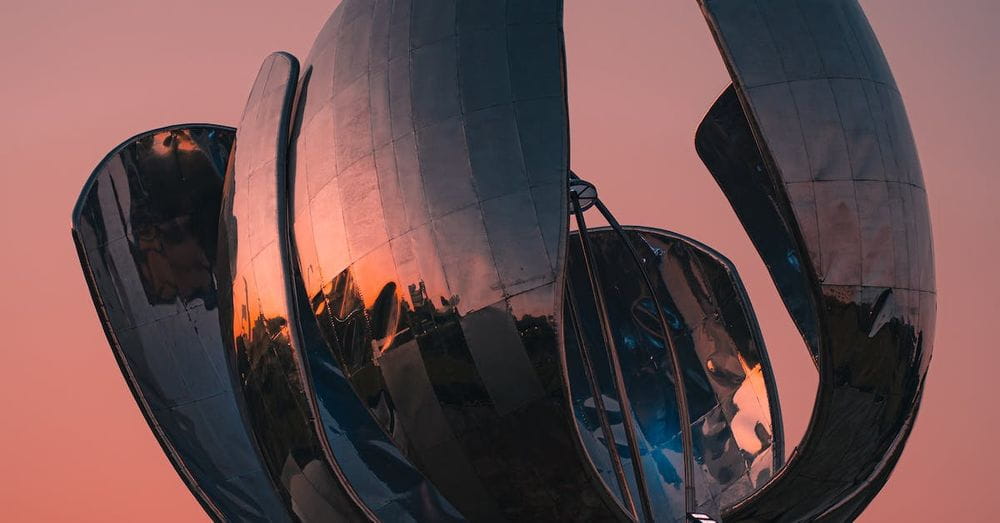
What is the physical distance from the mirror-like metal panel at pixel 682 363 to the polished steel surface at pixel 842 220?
11.6 ft

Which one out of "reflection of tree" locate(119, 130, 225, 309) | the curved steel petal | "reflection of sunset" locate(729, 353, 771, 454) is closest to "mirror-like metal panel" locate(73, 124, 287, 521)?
"reflection of tree" locate(119, 130, 225, 309)

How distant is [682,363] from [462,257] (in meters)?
7.13

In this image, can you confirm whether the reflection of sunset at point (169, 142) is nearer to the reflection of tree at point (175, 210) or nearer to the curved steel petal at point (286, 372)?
the reflection of tree at point (175, 210)

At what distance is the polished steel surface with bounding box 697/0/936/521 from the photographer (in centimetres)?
1443

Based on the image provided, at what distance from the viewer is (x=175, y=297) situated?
17.5m

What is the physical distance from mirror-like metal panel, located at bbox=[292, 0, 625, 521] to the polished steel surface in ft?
5.61

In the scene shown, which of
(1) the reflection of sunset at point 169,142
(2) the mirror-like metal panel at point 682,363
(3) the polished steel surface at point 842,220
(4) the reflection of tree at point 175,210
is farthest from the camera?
(2) the mirror-like metal panel at point 682,363

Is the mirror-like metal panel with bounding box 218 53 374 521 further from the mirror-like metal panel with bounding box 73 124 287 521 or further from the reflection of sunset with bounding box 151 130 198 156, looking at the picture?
the reflection of sunset with bounding box 151 130 198 156

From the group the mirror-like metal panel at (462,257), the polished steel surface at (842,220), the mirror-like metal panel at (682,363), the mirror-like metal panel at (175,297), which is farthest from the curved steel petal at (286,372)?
the mirror-like metal panel at (682,363)

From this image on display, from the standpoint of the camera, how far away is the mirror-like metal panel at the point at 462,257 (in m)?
13.5

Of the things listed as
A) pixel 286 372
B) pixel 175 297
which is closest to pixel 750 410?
pixel 175 297

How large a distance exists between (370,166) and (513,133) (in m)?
1.24

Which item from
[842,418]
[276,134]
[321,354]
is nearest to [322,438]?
[321,354]

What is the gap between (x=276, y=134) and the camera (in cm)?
1566
